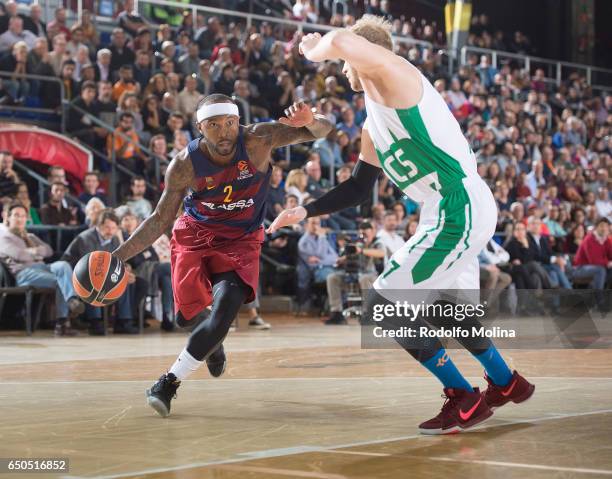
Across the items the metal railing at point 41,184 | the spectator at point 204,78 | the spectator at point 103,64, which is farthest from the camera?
the spectator at point 204,78

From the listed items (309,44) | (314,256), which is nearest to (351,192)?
(309,44)

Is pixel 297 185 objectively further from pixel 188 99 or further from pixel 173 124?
pixel 188 99

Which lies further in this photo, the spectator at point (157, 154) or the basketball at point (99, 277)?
the spectator at point (157, 154)

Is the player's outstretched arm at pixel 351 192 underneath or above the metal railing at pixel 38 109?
underneath

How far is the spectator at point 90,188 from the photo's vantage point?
13.2 metres

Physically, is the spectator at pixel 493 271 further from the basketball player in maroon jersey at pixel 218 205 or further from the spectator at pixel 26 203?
the basketball player in maroon jersey at pixel 218 205

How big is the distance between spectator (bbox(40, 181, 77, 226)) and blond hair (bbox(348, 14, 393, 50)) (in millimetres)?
8322

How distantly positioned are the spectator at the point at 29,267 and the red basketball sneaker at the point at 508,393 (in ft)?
23.2

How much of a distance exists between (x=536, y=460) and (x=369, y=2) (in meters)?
21.9

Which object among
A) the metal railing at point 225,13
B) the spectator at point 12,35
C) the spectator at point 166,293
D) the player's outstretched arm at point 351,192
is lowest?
the spectator at point 166,293

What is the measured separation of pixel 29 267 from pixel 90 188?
178 cm

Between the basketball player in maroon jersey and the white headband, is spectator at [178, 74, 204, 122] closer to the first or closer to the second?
the basketball player in maroon jersey

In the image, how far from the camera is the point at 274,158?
16938 millimetres

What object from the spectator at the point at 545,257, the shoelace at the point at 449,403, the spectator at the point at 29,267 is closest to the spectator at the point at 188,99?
the spectator at the point at 29,267
